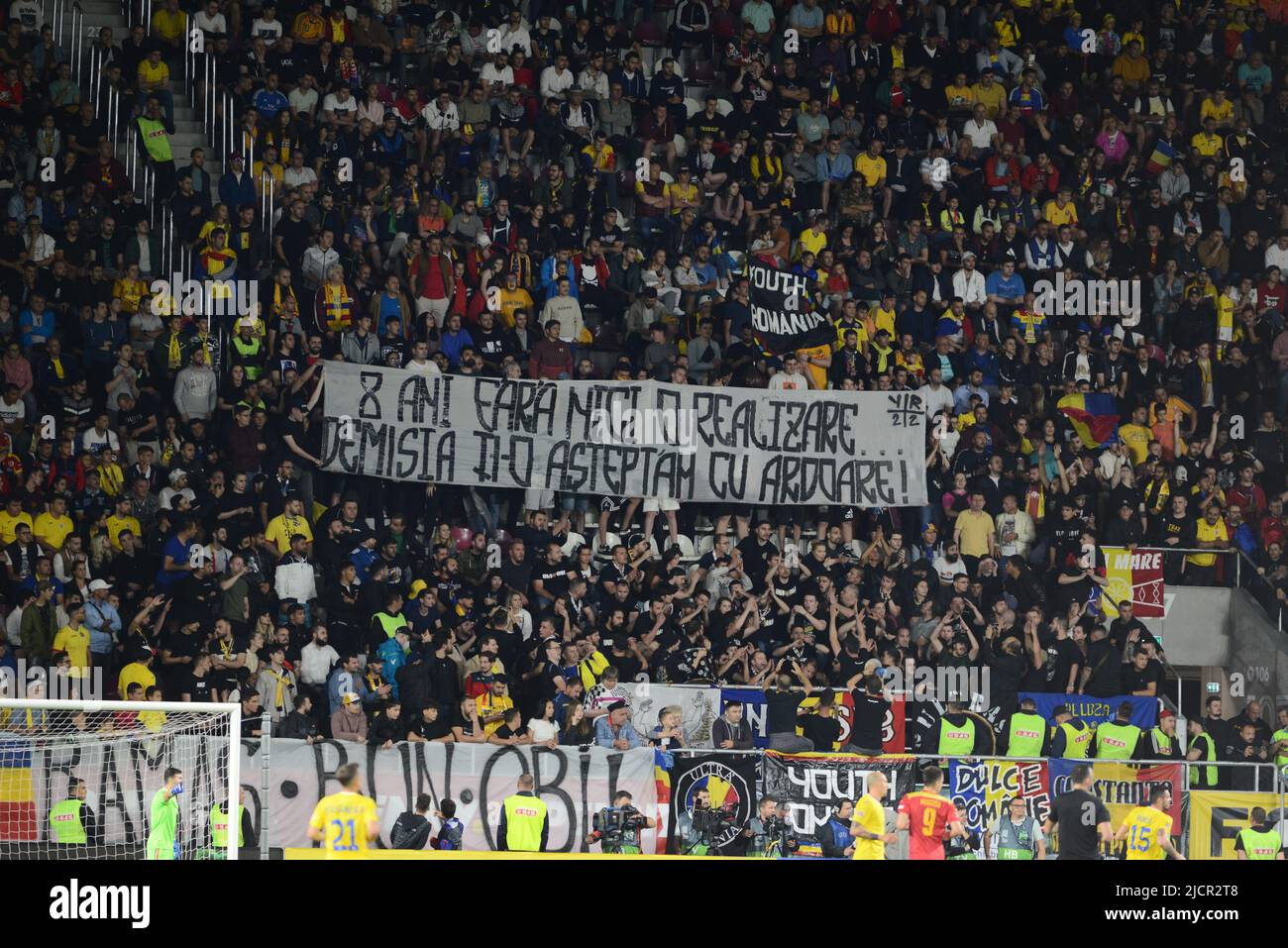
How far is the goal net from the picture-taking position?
43.4 ft

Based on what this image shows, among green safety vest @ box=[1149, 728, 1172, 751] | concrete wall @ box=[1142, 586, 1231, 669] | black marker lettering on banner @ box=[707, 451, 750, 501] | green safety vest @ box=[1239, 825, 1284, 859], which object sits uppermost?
black marker lettering on banner @ box=[707, 451, 750, 501]

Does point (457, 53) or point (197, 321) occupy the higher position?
point (457, 53)

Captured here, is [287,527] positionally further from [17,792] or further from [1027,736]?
[1027,736]

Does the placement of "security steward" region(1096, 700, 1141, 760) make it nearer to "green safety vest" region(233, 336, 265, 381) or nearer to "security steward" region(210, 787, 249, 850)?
"security steward" region(210, 787, 249, 850)

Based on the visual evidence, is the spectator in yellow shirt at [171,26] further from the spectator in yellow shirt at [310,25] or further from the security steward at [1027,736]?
the security steward at [1027,736]

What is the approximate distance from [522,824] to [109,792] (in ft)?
10.2

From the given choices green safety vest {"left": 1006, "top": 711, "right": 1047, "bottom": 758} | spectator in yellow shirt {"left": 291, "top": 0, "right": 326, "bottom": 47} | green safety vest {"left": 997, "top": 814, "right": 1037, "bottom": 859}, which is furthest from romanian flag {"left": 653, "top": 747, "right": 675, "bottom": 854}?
spectator in yellow shirt {"left": 291, "top": 0, "right": 326, "bottom": 47}

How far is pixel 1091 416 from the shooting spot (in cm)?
2109

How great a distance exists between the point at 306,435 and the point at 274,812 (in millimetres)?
5544

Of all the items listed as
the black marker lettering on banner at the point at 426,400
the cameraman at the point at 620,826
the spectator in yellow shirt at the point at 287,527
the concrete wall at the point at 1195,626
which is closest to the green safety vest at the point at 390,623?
the spectator in yellow shirt at the point at 287,527

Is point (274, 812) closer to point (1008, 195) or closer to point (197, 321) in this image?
point (197, 321)

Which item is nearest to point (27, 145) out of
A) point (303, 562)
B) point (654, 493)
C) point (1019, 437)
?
point (303, 562)

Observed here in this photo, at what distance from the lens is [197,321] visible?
65.6ft

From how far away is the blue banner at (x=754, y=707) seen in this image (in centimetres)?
1681
